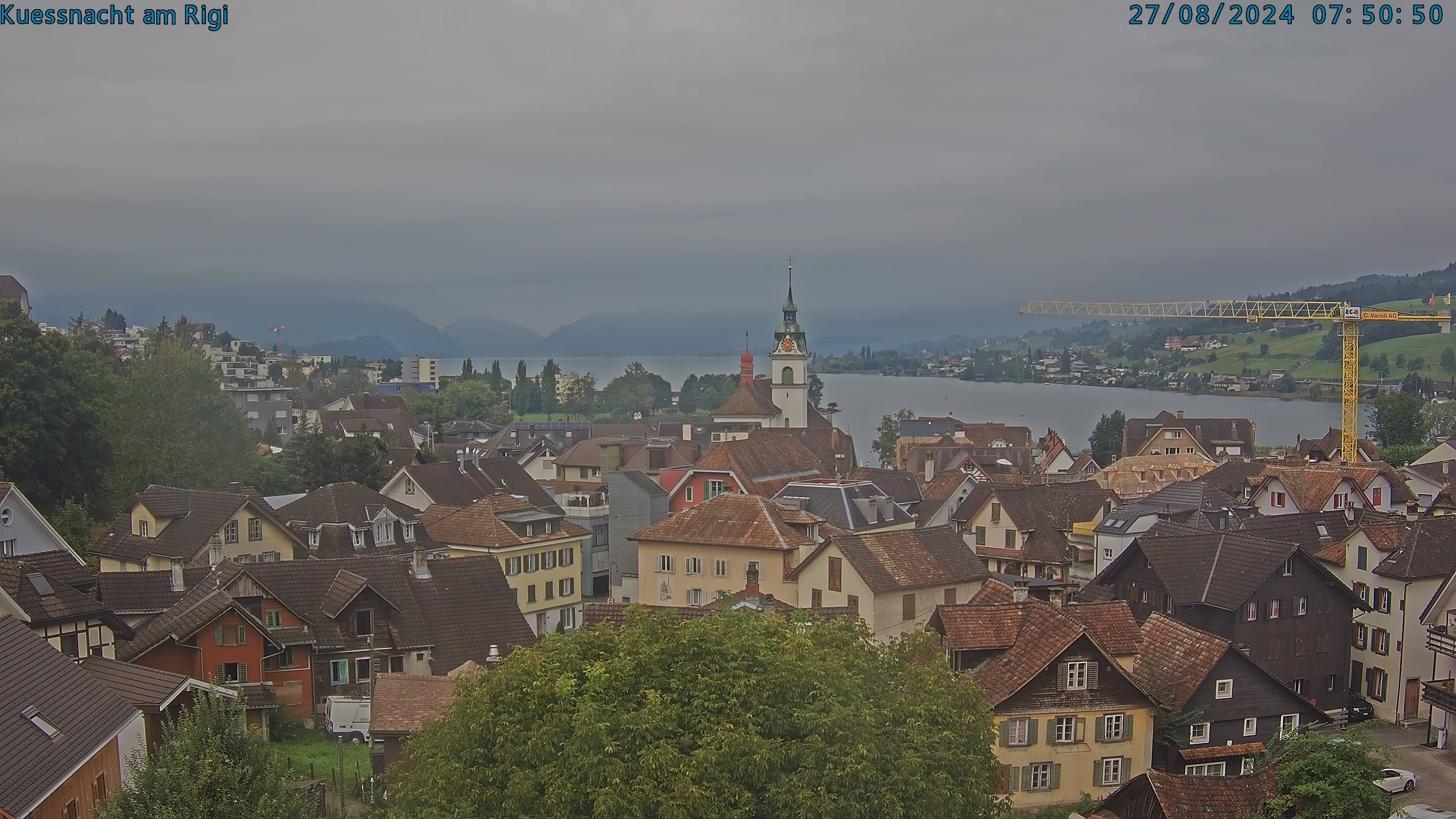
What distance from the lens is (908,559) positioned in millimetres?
34656

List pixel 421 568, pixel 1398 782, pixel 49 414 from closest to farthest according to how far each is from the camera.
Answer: pixel 1398 782
pixel 421 568
pixel 49 414

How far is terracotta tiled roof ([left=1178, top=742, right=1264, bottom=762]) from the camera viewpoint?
26.9 m

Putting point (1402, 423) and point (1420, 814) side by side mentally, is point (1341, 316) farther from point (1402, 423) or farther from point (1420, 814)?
point (1420, 814)

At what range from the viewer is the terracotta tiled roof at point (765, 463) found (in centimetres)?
5500

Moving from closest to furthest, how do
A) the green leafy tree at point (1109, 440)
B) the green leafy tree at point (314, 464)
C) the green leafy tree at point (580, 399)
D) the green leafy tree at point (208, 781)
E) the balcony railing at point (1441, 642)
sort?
the green leafy tree at point (208, 781) → the balcony railing at point (1441, 642) → the green leafy tree at point (314, 464) → the green leafy tree at point (1109, 440) → the green leafy tree at point (580, 399)

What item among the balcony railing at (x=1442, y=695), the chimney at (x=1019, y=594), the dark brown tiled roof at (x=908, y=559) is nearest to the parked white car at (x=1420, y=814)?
the balcony railing at (x=1442, y=695)

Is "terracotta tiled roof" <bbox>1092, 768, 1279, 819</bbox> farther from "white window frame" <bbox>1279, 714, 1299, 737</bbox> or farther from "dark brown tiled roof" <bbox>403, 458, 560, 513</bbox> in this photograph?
"dark brown tiled roof" <bbox>403, 458, 560, 513</bbox>

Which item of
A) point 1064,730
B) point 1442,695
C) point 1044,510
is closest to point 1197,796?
point 1064,730

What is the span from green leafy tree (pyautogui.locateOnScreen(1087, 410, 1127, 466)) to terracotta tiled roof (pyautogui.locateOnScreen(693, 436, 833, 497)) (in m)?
45.3

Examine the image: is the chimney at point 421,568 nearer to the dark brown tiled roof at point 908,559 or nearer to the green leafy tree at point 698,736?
the dark brown tiled roof at point 908,559

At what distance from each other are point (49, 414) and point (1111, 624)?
39309mm

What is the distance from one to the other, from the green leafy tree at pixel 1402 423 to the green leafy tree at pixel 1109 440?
66.1ft

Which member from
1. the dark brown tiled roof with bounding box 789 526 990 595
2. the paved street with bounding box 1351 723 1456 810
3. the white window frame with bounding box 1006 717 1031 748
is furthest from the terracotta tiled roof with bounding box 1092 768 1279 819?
the dark brown tiled roof with bounding box 789 526 990 595

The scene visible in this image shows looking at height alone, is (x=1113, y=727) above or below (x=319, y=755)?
above
